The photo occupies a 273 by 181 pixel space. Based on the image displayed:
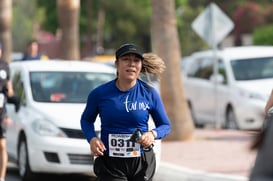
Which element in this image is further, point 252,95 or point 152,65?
point 252,95

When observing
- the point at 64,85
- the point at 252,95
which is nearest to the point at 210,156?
the point at 64,85

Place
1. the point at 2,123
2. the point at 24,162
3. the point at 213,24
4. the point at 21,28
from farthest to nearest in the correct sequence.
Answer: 1. the point at 21,28
2. the point at 213,24
3. the point at 24,162
4. the point at 2,123

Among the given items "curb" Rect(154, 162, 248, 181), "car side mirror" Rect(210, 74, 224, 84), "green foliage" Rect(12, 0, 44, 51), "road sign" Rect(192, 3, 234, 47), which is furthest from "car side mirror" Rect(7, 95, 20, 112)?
"green foliage" Rect(12, 0, 44, 51)

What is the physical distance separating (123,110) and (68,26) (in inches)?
609

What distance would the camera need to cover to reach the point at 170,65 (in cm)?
1503

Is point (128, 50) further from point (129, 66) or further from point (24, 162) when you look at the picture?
point (24, 162)

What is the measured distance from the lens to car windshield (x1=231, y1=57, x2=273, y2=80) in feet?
58.6

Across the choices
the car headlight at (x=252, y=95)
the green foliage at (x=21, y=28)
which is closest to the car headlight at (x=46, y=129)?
the car headlight at (x=252, y=95)

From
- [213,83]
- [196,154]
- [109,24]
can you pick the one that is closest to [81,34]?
[109,24]

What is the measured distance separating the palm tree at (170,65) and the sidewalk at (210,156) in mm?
305

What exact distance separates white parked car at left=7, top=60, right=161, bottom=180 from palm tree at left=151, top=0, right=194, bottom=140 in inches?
113

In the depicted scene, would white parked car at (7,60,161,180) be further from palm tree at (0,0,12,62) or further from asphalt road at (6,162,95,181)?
palm tree at (0,0,12,62)

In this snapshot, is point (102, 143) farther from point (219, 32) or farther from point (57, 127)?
point (219, 32)

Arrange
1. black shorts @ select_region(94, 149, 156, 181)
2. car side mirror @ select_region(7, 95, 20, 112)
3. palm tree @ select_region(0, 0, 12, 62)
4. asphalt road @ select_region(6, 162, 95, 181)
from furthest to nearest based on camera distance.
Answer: palm tree @ select_region(0, 0, 12, 62) → asphalt road @ select_region(6, 162, 95, 181) → car side mirror @ select_region(7, 95, 20, 112) → black shorts @ select_region(94, 149, 156, 181)
